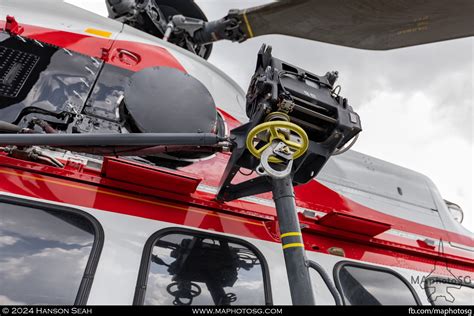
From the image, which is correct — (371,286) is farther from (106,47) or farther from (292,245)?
(106,47)

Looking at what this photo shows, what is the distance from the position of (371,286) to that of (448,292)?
0.77 m

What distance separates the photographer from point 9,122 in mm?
1958

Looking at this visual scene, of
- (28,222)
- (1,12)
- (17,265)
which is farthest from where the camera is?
(1,12)

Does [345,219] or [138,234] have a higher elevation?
[345,219]

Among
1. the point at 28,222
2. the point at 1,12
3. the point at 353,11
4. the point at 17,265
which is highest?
the point at 353,11

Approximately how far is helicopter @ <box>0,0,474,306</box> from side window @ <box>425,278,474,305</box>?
0.01m

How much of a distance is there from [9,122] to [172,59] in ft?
4.61

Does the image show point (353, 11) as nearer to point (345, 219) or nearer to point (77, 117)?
point (345, 219)

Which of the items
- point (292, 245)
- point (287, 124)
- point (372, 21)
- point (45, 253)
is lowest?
point (45, 253)

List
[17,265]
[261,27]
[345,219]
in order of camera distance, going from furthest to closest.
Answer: [261,27] → [345,219] → [17,265]

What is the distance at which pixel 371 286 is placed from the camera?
2389mm

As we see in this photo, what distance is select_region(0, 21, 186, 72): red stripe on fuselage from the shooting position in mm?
2570

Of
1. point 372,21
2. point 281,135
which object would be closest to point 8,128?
point 281,135

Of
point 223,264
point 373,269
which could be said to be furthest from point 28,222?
point 373,269
